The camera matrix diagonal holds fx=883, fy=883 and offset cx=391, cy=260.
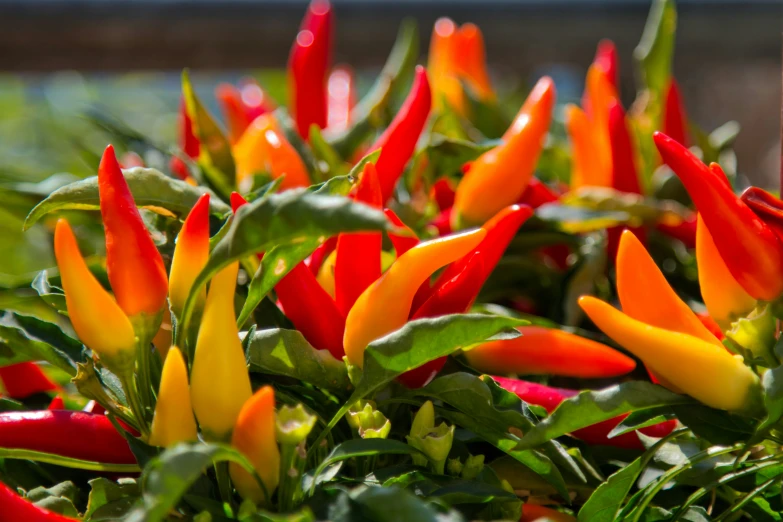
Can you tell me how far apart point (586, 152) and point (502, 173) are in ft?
0.63

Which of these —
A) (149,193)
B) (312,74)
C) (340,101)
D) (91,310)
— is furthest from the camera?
(340,101)

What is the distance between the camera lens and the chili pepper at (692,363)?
0.51 m

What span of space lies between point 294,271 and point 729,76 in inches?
61.5

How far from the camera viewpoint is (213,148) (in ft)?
2.62

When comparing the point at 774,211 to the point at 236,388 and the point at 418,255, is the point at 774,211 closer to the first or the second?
the point at 418,255

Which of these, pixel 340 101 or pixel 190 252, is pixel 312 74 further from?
pixel 190 252

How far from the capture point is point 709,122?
1.86 metres

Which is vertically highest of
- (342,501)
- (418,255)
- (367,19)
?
(367,19)

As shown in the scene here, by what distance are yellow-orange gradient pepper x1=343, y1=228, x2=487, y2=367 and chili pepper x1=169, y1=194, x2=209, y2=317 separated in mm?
98

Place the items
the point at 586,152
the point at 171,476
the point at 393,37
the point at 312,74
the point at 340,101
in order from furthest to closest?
the point at 393,37, the point at 340,101, the point at 312,74, the point at 586,152, the point at 171,476

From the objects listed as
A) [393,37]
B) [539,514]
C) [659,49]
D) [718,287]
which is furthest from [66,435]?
[393,37]

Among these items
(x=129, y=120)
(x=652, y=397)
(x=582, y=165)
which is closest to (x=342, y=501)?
(x=652, y=397)

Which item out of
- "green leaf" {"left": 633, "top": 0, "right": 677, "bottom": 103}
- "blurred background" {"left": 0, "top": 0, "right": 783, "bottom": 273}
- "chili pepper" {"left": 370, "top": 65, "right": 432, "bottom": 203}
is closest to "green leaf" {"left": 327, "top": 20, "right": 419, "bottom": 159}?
"chili pepper" {"left": 370, "top": 65, "right": 432, "bottom": 203}

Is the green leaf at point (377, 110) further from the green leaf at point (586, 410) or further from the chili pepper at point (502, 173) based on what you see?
the green leaf at point (586, 410)
